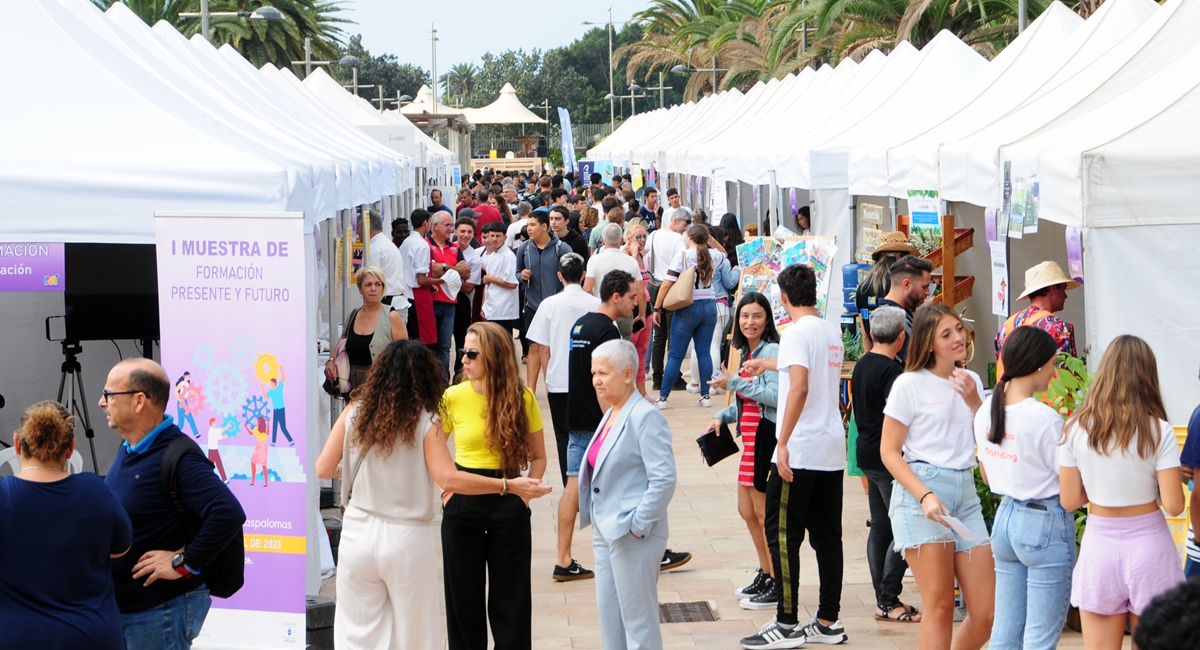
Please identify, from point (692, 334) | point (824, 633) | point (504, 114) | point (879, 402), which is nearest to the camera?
point (879, 402)

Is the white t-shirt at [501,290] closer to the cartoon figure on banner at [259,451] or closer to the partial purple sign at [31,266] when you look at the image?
the cartoon figure on banner at [259,451]

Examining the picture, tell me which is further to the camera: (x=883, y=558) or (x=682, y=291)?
(x=682, y=291)

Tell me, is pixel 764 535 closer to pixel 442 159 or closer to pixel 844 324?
pixel 844 324

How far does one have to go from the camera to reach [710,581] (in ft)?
25.3

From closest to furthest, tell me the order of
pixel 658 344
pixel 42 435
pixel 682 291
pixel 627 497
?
1. pixel 42 435
2. pixel 627 497
3. pixel 682 291
4. pixel 658 344

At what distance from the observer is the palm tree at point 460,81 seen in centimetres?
13188

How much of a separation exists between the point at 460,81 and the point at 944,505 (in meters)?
131

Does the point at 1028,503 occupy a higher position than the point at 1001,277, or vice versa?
the point at 1001,277

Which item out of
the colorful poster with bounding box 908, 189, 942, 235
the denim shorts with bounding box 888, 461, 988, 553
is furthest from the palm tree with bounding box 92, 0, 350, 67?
the denim shorts with bounding box 888, 461, 988, 553

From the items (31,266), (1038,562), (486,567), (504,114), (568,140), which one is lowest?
(486,567)

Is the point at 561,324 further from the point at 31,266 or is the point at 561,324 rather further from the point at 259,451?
the point at 31,266

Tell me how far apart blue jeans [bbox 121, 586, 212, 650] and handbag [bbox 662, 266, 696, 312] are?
7875mm

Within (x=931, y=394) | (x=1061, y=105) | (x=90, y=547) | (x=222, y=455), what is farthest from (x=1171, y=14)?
(x=90, y=547)

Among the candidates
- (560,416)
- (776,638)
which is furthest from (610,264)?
(776,638)
